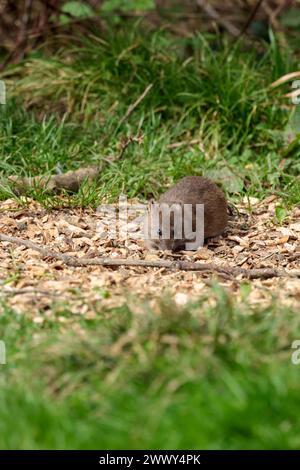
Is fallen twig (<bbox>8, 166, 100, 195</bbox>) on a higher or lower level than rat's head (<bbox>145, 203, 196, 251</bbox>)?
higher

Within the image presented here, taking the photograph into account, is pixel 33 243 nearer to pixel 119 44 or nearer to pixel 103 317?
pixel 103 317

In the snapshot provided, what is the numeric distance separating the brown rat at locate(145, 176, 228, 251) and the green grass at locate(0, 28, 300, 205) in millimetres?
504

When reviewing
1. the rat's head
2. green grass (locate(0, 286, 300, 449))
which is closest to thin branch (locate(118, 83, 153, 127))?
the rat's head

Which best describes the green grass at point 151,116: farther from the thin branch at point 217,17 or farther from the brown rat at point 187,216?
the thin branch at point 217,17

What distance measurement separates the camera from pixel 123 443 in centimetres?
299

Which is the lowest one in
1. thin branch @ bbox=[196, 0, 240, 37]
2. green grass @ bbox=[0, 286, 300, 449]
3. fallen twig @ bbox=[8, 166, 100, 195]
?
green grass @ bbox=[0, 286, 300, 449]

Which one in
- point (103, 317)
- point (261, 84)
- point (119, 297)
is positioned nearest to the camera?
point (103, 317)

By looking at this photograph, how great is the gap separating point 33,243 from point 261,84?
3.19 meters

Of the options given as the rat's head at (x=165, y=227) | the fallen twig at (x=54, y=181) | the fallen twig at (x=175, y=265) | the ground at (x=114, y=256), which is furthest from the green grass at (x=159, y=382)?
the fallen twig at (x=54, y=181)

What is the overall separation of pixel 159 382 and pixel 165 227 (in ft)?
8.28

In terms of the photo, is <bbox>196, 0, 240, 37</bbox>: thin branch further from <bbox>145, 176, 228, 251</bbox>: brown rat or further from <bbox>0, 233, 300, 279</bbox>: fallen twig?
<bbox>0, 233, 300, 279</bbox>: fallen twig

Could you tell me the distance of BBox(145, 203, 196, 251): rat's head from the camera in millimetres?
5672

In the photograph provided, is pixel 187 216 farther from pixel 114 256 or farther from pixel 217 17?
pixel 217 17

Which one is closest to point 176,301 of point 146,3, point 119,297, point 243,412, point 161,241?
point 119,297
